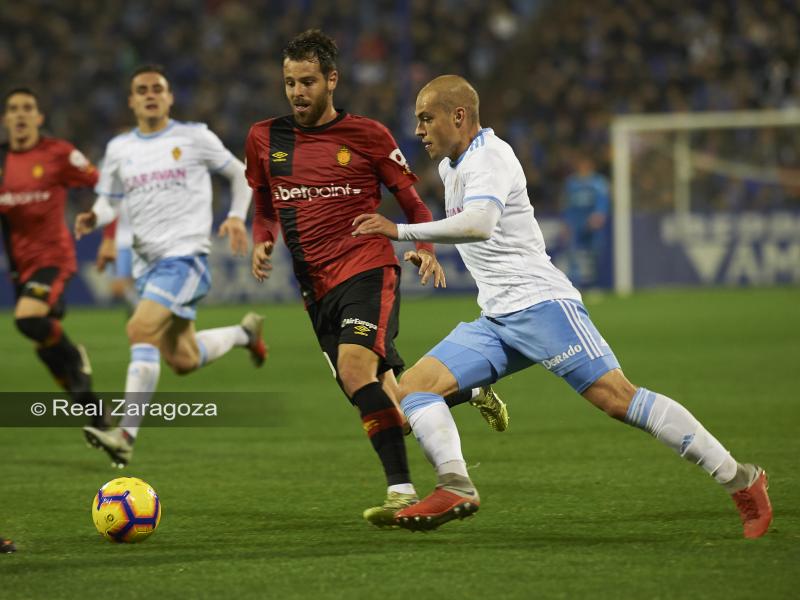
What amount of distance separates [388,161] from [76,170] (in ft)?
12.5

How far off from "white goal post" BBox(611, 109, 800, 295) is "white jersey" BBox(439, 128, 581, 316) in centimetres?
1751

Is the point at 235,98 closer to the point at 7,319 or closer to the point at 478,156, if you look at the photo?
the point at 7,319

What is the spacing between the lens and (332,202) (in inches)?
249

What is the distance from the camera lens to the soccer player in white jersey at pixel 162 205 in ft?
26.9

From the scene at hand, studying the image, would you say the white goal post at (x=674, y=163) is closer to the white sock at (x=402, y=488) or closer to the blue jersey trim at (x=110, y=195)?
the blue jersey trim at (x=110, y=195)

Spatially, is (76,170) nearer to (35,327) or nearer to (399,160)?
(35,327)

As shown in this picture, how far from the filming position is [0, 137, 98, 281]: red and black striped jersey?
948 centimetres

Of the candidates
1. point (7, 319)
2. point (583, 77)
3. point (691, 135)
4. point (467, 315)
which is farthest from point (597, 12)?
point (7, 319)

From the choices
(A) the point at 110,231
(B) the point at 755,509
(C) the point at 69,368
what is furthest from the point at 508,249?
(C) the point at 69,368

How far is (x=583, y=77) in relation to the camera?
88.6 feet

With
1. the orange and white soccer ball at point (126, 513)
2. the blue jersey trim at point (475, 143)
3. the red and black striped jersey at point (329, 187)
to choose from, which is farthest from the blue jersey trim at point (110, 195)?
the blue jersey trim at point (475, 143)

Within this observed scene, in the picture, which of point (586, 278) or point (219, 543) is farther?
point (586, 278)

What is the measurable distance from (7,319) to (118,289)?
6.92 feet

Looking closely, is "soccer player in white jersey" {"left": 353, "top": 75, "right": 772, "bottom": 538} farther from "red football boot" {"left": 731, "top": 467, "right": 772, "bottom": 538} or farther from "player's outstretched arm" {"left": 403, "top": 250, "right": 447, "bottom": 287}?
"player's outstretched arm" {"left": 403, "top": 250, "right": 447, "bottom": 287}
